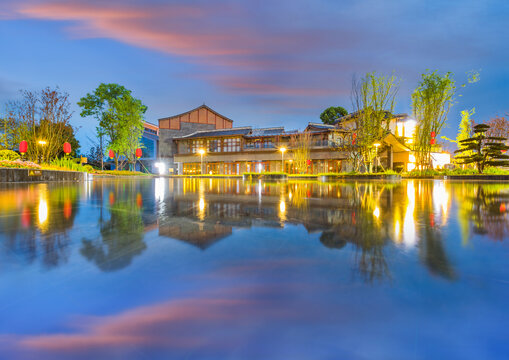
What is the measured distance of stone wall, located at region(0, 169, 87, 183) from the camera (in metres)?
13.1

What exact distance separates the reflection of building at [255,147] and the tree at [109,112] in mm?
12292

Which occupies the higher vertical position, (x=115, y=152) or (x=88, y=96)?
(x=88, y=96)

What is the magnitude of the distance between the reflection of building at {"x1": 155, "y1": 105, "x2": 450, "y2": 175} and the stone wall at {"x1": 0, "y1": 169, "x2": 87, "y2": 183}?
79.9ft

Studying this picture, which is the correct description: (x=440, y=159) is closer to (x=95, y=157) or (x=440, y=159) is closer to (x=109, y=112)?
(x=109, y=112)

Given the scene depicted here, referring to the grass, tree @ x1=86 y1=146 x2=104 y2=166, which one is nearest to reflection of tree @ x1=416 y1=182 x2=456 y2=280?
the grass

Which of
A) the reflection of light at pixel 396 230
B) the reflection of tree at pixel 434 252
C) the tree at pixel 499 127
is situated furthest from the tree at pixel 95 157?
the tree at pixel 499 127

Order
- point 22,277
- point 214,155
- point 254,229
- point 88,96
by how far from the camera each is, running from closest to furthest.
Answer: point 22,277 < point 254,229 < point 88,96 < point 214,155

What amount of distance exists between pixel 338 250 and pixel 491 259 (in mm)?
1127

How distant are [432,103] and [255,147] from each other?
85.6 feet

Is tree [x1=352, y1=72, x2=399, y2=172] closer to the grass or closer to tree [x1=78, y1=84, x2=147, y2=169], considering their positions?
the grass

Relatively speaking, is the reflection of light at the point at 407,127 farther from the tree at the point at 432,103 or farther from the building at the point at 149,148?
the building at the point at 149,148

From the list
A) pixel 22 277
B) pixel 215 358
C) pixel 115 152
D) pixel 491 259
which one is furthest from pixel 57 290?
pixel 115 152

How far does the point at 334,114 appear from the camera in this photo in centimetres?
5722

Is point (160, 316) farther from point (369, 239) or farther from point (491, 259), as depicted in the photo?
point (491, 259)
